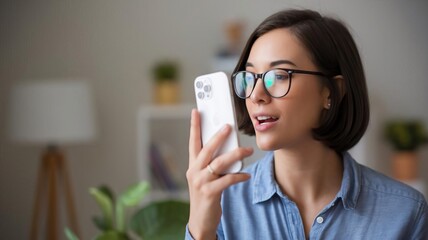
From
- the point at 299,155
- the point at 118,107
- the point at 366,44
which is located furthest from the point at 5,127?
the point at 299,155

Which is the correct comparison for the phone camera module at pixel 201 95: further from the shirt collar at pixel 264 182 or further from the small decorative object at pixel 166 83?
the small decorative object at pixel 166 83

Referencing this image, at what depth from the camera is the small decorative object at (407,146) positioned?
11.0 feet

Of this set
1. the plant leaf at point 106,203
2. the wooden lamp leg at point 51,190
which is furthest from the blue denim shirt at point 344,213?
the wooden lamp leg at point 51,190

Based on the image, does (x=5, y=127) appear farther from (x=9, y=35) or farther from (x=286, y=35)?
(x=286, y=35)

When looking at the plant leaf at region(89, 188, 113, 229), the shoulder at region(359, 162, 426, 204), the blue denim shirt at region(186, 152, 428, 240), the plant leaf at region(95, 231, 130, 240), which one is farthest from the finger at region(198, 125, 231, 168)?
the plant leaf at region(89, 188, 113, 229)

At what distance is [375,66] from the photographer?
3.51 metres

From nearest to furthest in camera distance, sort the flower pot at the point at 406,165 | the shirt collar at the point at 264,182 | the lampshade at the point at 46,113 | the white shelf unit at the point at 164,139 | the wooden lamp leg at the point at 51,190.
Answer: the shirt collar at the point at 264,182 → the lampshade at the point at 46,113 → the wooden lamp leg at the point at 51,190 → the white shelf unit at the point at 164,139 → the flower pot at the point at 406,165

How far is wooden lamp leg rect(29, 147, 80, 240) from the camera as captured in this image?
282cm

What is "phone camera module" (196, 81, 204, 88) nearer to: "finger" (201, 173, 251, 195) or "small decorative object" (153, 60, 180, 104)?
"finger" (201, 173, 251, 195)

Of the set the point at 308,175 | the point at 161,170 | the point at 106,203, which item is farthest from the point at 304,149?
the point at 161,170

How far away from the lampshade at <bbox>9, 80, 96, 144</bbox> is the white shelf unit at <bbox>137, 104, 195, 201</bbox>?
41 centimetres

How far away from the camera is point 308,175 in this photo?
108 centimetres

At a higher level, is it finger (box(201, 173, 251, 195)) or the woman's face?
the woman's face

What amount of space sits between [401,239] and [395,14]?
2.73 metres
